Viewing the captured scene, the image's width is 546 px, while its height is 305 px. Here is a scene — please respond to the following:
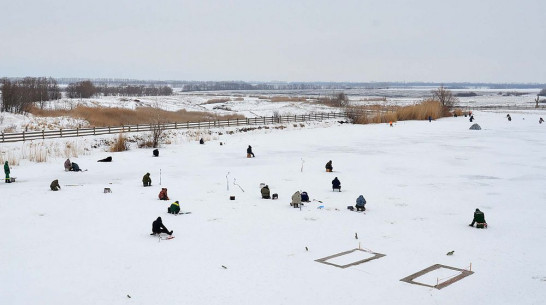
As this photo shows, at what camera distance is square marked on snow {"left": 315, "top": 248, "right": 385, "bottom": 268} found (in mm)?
14985

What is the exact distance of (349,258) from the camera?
1543 centimetres

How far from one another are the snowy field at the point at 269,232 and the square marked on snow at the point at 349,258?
196mm

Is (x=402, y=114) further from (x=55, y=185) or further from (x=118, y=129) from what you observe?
(x=55, y=185)

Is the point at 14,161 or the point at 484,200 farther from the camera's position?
the point at 14,161

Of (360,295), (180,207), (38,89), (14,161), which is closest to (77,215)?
(180,207)

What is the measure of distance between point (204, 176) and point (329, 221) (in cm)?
1195

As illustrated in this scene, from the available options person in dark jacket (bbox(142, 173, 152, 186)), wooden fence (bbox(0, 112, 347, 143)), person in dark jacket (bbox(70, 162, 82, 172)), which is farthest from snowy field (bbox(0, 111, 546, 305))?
wooden fence (bbox(0, 112, 347, 143))

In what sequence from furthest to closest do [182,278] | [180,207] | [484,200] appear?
[484,200], [180,207], [182,278]

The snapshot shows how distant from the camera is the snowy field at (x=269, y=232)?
513 inches

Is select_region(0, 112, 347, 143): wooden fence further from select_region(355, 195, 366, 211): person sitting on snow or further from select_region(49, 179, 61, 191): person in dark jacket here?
→ select_region(355, 195, 366, 211): person sitting on snow

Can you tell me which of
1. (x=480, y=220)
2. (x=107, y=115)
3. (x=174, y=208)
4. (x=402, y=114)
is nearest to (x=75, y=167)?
(x=174, y=208)

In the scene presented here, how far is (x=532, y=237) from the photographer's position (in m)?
17.5

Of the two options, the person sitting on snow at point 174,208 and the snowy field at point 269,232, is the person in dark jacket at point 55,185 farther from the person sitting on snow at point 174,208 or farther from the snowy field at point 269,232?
the person sitting on snow at point 174,208

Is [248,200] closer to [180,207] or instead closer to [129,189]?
[180,207]
